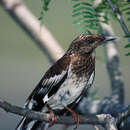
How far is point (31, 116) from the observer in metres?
1.93

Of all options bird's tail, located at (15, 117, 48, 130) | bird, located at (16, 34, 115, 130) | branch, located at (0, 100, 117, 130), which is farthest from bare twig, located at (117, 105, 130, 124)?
bird's tail, located at (15, 117, 48, 130)

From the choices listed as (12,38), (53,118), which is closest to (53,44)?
(53,118)

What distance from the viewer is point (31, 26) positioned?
3.05 metres

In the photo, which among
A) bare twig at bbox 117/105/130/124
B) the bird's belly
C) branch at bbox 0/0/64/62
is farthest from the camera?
branch at bbox 0/0/64/62

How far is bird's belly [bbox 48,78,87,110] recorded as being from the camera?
228 centimetres

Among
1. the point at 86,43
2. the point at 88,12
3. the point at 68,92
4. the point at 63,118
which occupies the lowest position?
the point at 63,118

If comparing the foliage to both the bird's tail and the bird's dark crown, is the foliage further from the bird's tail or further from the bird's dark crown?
the bird's tail

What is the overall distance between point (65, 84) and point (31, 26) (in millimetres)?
895

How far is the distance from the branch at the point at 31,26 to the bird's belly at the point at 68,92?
2.51 feet

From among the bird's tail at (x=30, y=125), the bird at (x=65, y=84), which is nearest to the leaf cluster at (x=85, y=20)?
the bird at (x=65, y=84)

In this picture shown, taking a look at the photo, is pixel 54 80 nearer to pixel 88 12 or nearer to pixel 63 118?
pixel 63 118

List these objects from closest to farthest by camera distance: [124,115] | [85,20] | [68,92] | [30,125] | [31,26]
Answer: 1. [124,115]
2. [85,20]
3. [68,92]
4. [30,125]
5. [31,26]

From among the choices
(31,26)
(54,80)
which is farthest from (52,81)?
(31,26)

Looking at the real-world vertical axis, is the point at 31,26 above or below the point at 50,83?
above
